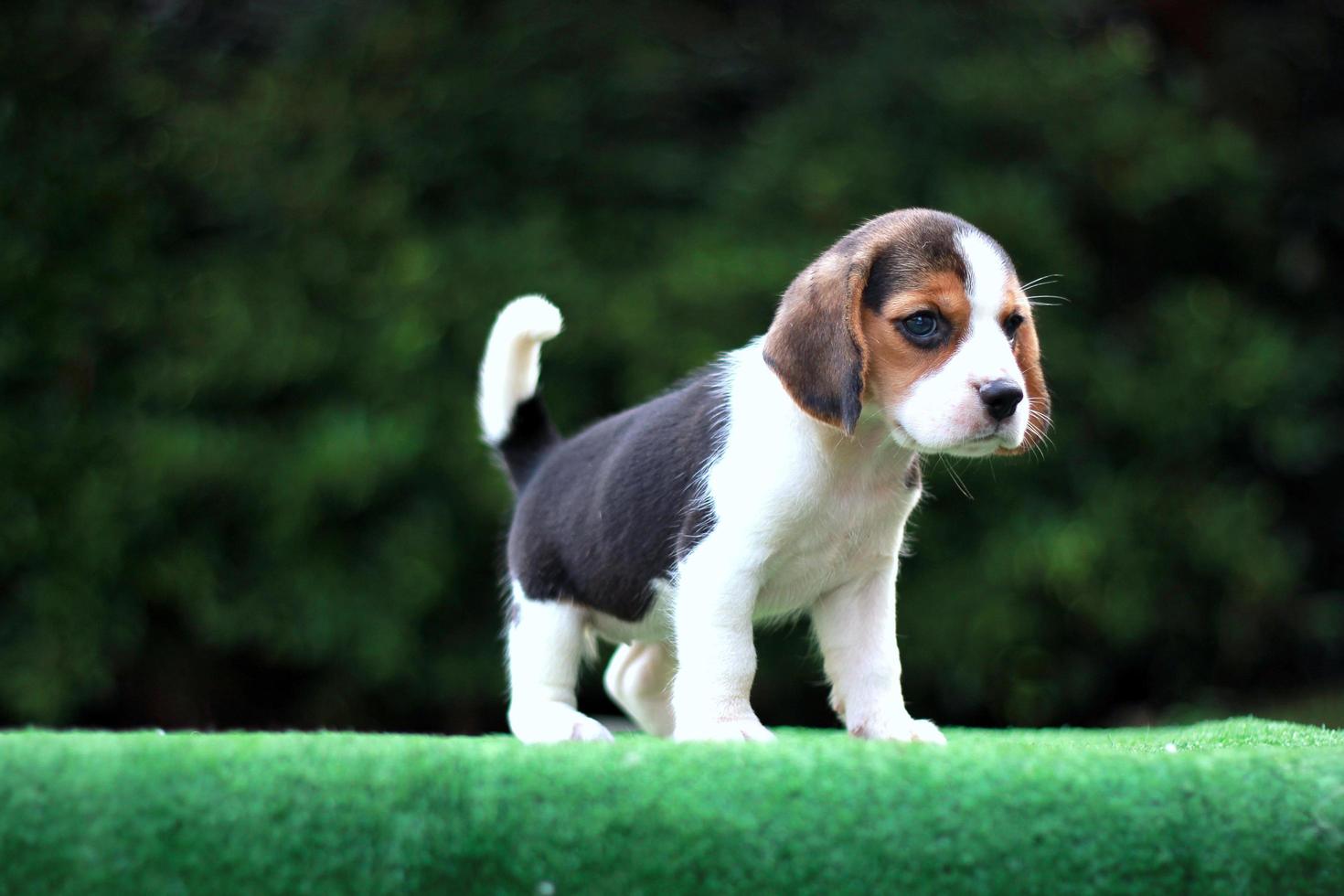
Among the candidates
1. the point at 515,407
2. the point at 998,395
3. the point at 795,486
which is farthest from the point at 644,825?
the point at 515,407

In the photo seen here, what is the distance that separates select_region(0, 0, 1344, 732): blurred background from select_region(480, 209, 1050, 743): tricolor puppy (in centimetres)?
327

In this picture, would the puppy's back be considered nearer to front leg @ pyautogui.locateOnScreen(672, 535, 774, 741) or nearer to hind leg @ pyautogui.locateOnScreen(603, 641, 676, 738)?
front leg @ pyautogui.locateOnScreen(672, 535, 774, 741)

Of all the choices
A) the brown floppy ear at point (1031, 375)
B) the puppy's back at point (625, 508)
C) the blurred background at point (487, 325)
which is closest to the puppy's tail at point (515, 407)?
the puppy's back at point (625, 508)

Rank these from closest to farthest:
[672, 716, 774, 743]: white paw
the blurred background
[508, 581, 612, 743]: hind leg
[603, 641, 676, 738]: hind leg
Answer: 1. [672, 716, 774, 743]: white paw
2. [508, 581, 612, 743]: hind leg
3. [603, 641, 676, 738]: hind leg
4. the blurred background

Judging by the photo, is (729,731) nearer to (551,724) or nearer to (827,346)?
(551,724)

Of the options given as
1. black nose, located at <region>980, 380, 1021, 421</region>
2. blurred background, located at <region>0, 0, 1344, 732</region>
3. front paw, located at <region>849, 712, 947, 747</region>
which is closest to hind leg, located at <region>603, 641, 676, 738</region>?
front paw, located at <region>849, 712, 947, 747</region>

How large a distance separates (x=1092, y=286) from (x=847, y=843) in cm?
560

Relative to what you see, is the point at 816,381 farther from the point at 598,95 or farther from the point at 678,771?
the point at 598,95

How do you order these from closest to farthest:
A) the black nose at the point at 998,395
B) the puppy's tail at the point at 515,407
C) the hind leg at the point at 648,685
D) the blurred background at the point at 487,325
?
the black nose at the point at 998,395 → the hind leg at the point at 648,685 → the puppy's tail at the point at 515,407 → the blurred background at the point at 487,325

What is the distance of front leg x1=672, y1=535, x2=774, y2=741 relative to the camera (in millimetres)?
2896

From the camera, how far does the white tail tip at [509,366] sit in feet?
12.5

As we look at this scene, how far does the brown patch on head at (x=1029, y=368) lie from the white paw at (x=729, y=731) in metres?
0.79

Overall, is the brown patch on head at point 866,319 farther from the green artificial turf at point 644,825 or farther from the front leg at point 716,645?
the green artificial turf at point 644,825

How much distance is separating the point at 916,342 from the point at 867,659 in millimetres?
775
